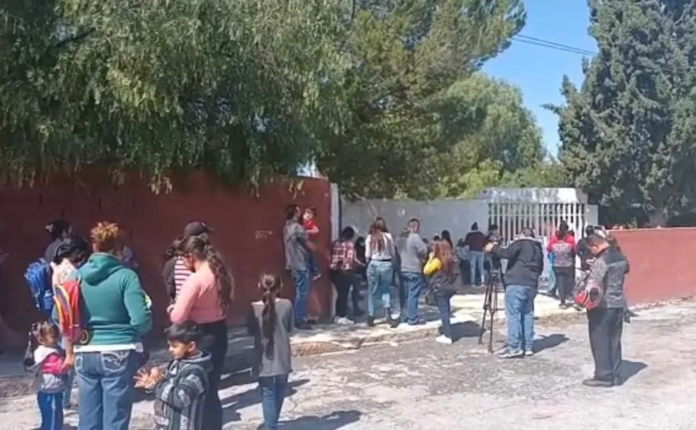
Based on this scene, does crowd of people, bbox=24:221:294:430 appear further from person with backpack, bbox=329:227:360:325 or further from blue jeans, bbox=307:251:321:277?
person with backpack, bbox=329:227:360:325

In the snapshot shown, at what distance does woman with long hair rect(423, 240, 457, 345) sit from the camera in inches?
438

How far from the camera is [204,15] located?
28.8ft

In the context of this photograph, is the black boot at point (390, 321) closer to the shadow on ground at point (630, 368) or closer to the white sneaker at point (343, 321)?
the white sneaker at point (343, 321)

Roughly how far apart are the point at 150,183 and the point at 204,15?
2537mm

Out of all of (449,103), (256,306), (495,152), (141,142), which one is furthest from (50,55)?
(495,152)

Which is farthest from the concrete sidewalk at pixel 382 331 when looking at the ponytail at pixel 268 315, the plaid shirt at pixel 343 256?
the ponytail at pixel 268 315

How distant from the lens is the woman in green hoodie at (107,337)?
5.14 m

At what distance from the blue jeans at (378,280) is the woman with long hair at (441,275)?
0.85 metres

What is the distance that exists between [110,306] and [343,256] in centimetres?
726

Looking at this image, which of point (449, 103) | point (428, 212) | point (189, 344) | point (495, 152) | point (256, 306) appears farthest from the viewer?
point (495, 152)

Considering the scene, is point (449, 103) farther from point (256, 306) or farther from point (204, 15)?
point (256, 306)

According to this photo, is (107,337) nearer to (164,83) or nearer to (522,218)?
(164,83)

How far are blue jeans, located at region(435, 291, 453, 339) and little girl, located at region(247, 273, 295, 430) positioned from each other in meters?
4.71

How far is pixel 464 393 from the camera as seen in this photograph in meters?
8.59
